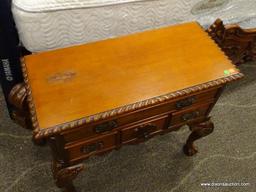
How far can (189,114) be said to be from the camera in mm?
1379

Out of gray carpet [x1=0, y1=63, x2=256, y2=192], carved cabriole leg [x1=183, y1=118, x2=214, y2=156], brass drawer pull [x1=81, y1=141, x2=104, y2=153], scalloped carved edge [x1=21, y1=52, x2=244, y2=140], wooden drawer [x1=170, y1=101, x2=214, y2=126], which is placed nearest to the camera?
scalloped carved edge [x1=21, y1=52, x2=244, y2=140]

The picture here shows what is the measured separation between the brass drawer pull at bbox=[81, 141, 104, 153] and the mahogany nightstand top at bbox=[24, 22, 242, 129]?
0.22 metres

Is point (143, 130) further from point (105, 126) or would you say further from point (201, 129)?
point (201, 129)

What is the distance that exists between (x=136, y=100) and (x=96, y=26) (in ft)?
1.68

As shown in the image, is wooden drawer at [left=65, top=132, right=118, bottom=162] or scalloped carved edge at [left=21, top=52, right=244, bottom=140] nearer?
scalloped carved edge at [left=21, top=52, right=244, bottom=140]

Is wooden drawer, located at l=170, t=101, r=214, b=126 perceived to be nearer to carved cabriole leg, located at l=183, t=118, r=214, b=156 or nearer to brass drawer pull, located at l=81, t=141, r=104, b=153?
carved cabriole leg, located at l=183, t=118, r=214, b=156

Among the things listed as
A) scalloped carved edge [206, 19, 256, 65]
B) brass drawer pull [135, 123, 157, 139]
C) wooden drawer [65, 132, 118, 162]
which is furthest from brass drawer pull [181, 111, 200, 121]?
scalloped carved edge [206, 19, 256, 65]

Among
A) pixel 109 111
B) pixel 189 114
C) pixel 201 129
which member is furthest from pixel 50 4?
pixel 201 129

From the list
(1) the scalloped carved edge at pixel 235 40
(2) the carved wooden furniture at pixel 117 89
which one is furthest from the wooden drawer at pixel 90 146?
(1) the scalloped carved edge at pixel 235 40

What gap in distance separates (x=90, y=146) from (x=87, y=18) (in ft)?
1.99

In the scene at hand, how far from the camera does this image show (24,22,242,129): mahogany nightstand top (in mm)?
1082

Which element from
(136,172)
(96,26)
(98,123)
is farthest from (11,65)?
(136,172)

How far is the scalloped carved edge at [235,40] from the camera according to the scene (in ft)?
5.46

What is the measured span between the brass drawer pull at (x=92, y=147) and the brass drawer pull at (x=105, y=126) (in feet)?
0.34
